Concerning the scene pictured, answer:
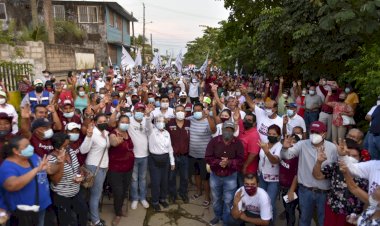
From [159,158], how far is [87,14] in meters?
26.7

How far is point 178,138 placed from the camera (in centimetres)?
634

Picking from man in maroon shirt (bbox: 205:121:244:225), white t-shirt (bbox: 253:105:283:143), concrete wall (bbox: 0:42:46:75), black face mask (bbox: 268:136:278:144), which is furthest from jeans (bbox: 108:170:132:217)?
concrete wall (bbox: 0:42:46:75)

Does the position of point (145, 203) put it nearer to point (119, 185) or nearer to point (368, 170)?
point (119, 185)

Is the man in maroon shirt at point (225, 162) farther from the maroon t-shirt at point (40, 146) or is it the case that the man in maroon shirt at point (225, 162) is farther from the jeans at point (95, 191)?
the maroon t-shirt at point (40, 146)

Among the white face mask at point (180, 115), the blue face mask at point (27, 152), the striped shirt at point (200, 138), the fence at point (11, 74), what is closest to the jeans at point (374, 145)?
the striped shirt at point (200, 138)

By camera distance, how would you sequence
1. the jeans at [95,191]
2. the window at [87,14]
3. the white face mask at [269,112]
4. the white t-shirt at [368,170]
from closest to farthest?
the white t-shirt at [368,170]
the jeans at [95,191]
the white face mask at [269,112]
the window at [87,14]

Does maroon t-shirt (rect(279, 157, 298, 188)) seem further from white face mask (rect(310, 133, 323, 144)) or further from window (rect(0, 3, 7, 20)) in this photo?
window (rect(0, 3, 7, 20))

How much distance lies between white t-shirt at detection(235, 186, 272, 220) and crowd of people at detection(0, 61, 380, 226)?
1 centimetres

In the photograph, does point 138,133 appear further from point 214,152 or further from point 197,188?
point 197,188

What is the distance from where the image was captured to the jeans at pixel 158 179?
615 cm

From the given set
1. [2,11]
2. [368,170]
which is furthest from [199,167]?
[2,11]

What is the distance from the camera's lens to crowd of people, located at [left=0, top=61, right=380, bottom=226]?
3723 mm

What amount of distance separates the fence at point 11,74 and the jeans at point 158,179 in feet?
21.5

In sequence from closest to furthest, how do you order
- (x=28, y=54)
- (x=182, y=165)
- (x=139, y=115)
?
(x=139, y=115) < (x=182, y=165) < (x=28, y=54)
